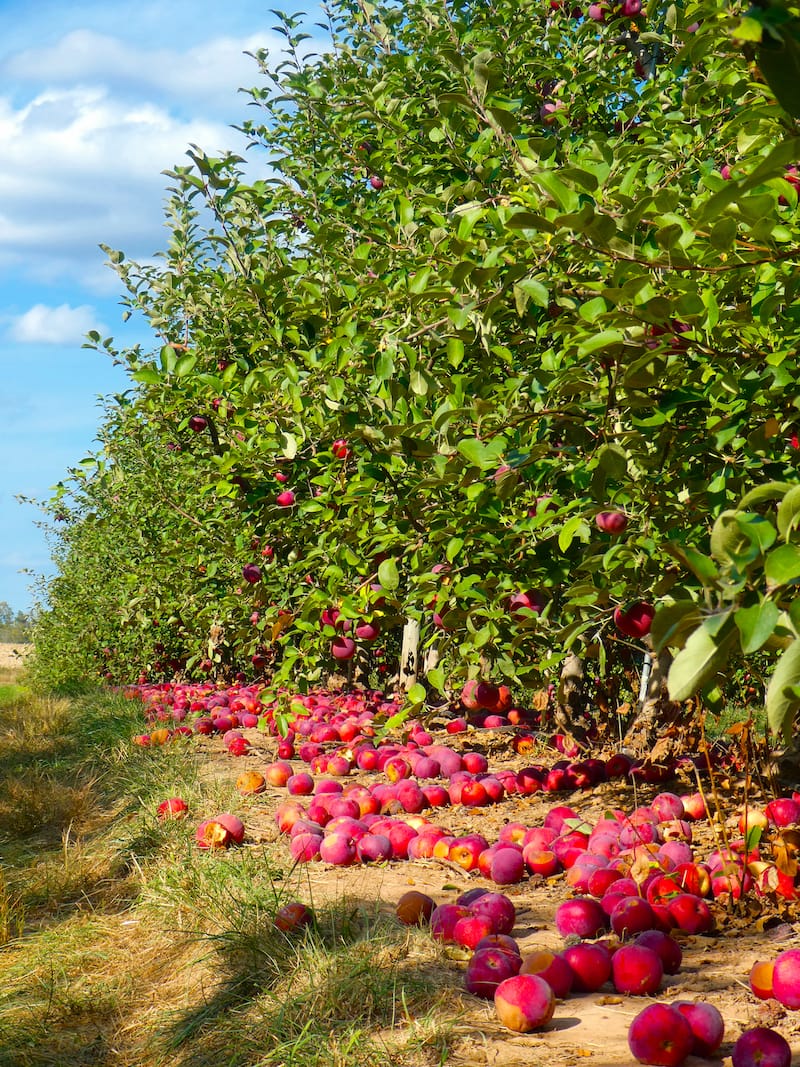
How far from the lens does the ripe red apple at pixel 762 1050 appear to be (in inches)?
70.4

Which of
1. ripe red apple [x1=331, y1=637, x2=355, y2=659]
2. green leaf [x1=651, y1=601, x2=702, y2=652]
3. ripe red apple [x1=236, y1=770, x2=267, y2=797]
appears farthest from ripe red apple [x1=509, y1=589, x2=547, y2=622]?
green leaf [x1=651, y1=601, x2=702, y2=652]

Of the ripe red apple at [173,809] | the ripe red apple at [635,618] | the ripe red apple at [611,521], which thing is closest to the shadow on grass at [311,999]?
the ripe red apple at [635,618]

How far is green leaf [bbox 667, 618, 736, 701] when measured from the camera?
0.92 metres

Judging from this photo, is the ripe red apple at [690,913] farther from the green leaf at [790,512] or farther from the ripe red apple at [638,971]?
the green leaf at [790,512]

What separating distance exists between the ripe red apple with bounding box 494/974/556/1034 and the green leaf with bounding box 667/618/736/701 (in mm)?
1484

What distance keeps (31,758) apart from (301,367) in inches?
166

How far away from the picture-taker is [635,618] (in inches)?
117

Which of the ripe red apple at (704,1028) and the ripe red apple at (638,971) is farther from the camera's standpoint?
the ripe red apple at (638,971)

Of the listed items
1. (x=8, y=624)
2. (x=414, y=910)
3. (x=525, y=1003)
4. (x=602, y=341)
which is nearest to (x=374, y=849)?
(x=414, y=910)

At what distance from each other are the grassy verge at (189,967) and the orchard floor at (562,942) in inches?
4.3

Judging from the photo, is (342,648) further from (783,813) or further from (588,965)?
(588,965)

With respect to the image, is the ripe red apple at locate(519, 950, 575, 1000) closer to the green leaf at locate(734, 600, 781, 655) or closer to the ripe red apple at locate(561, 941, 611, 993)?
the ripe red apple at locate(561, 941, 611, 993)

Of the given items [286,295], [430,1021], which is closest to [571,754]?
[286,295]

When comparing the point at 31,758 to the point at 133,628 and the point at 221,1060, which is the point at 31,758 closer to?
the point at 133,628
